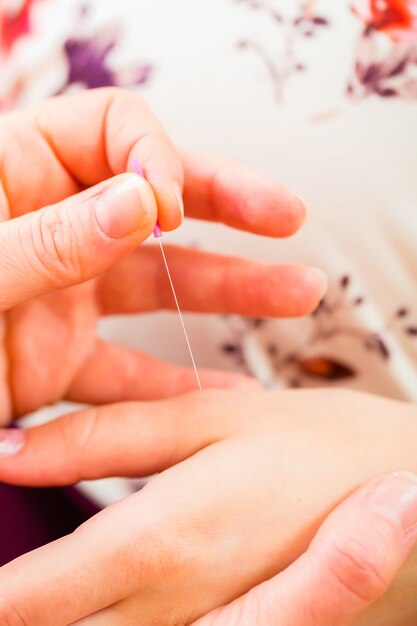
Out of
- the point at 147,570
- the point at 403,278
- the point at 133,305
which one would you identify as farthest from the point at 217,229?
the point at 147,570

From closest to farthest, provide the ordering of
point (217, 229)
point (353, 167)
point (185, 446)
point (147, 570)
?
1. point (147, 570)
2. point (185, 446)
3. point (353, 167)
4. point (217, 229)

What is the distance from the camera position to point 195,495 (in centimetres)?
72

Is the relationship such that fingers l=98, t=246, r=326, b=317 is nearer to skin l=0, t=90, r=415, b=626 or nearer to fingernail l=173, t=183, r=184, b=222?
skin l=0, t=90, r=415, b=626

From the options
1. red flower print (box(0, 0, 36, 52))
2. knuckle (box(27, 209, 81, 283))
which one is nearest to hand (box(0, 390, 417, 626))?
knuckle (box(27, 209, 81, 283))

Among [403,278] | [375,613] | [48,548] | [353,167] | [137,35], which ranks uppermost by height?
[137,35]

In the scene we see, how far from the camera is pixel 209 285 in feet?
3.31

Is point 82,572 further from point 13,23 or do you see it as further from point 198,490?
point 13,23

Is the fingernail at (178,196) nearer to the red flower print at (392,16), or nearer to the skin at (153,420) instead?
the skin at (153,420)

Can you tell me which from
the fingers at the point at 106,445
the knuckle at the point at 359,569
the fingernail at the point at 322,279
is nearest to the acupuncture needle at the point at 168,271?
the fingers at the point at 106,445

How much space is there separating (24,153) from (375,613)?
2.47 ft

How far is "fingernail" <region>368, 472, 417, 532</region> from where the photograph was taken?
0.69 meters

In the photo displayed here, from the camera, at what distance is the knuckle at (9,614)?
25.8 inches

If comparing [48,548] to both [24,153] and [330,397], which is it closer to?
[330,397]

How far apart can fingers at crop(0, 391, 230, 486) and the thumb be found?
0.69ft
